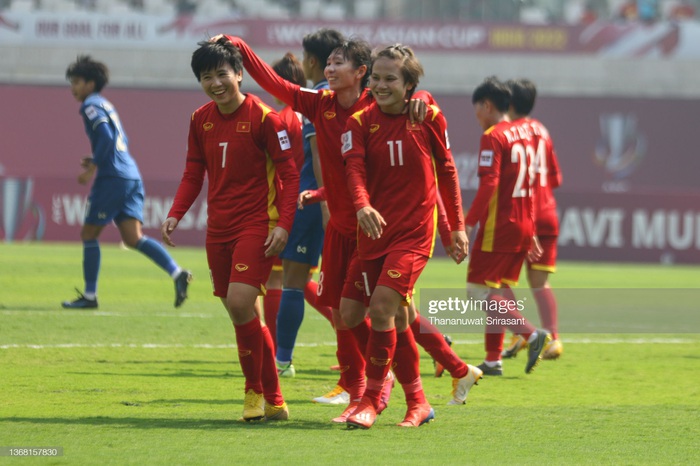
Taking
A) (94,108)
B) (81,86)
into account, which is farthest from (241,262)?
(81,86)

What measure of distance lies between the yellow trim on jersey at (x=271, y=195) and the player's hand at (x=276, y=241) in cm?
18

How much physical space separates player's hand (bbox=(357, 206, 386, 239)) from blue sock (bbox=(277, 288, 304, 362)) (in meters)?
2.12

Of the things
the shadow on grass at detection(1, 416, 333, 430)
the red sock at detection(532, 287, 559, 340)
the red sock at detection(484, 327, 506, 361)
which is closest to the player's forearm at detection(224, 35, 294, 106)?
the shadow on grass at detection(1, 416, 333, 430)

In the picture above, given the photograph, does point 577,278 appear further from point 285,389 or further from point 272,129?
point 272,129

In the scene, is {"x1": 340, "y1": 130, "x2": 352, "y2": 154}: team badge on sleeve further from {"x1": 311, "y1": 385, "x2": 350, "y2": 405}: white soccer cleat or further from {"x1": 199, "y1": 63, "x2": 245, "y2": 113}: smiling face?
{"x1": 311, "y1": 385, "x2": 350, "y2": 405}: white soccer cleat

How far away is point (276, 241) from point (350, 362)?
946 millimetres

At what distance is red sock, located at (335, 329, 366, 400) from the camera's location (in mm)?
6367

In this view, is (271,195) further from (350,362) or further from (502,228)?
(502,228)

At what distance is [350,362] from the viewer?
6434mm

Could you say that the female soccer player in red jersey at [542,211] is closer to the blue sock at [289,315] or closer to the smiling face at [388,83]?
the blue sock at [289,315]

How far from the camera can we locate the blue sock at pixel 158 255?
1098 cm

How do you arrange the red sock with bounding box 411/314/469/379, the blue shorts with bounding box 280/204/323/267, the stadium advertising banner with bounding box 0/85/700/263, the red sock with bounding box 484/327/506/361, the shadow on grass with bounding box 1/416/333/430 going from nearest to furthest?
the shadow on grass with bounding box 1/416/333/430 < the red sock with bounding box 411/314/469/379 < the blue shorts with bounding box 280/204/323/267 < the red sock with bounding box 484/327/506/361 < the stadium advertising banner with bounding box 0/85/700/263

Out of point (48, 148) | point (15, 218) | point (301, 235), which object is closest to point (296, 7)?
point (48, 148)

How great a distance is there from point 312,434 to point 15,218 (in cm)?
1754
